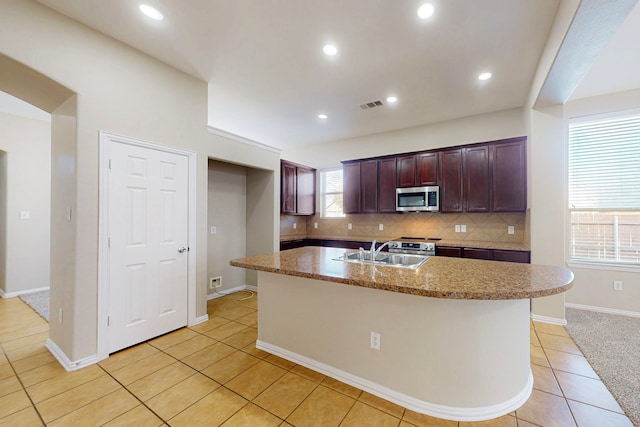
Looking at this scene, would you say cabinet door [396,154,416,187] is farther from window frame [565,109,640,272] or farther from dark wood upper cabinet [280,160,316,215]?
window frame [565,109,640,272]

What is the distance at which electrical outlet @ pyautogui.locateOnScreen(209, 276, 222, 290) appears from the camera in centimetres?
426

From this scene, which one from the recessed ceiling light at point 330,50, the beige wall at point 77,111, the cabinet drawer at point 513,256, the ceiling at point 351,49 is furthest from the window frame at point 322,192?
the beige wall at point 77,111

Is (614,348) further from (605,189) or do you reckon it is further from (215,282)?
(215,282)

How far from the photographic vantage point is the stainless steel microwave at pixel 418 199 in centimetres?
443

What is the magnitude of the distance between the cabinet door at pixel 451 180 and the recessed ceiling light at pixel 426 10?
2.52 meters

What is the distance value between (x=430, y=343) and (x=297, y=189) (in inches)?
158

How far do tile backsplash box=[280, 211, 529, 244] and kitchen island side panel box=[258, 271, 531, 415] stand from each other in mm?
2584

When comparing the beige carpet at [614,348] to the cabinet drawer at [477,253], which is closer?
the beige carpet at [614,348]

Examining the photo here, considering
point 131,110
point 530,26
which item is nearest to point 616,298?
point 530,26

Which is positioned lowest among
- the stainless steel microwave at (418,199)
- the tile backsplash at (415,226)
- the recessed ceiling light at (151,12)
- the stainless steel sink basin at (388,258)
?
the stainless steel sink basin at (388,258)

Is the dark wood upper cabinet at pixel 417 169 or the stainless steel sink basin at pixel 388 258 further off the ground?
the dark wood upper cabinet at pixel 417 169

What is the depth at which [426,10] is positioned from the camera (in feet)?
7.18

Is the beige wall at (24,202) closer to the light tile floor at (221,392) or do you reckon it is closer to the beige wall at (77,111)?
the light tile floor at (221,392)

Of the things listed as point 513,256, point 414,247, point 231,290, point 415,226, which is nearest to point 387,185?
point 415,226
